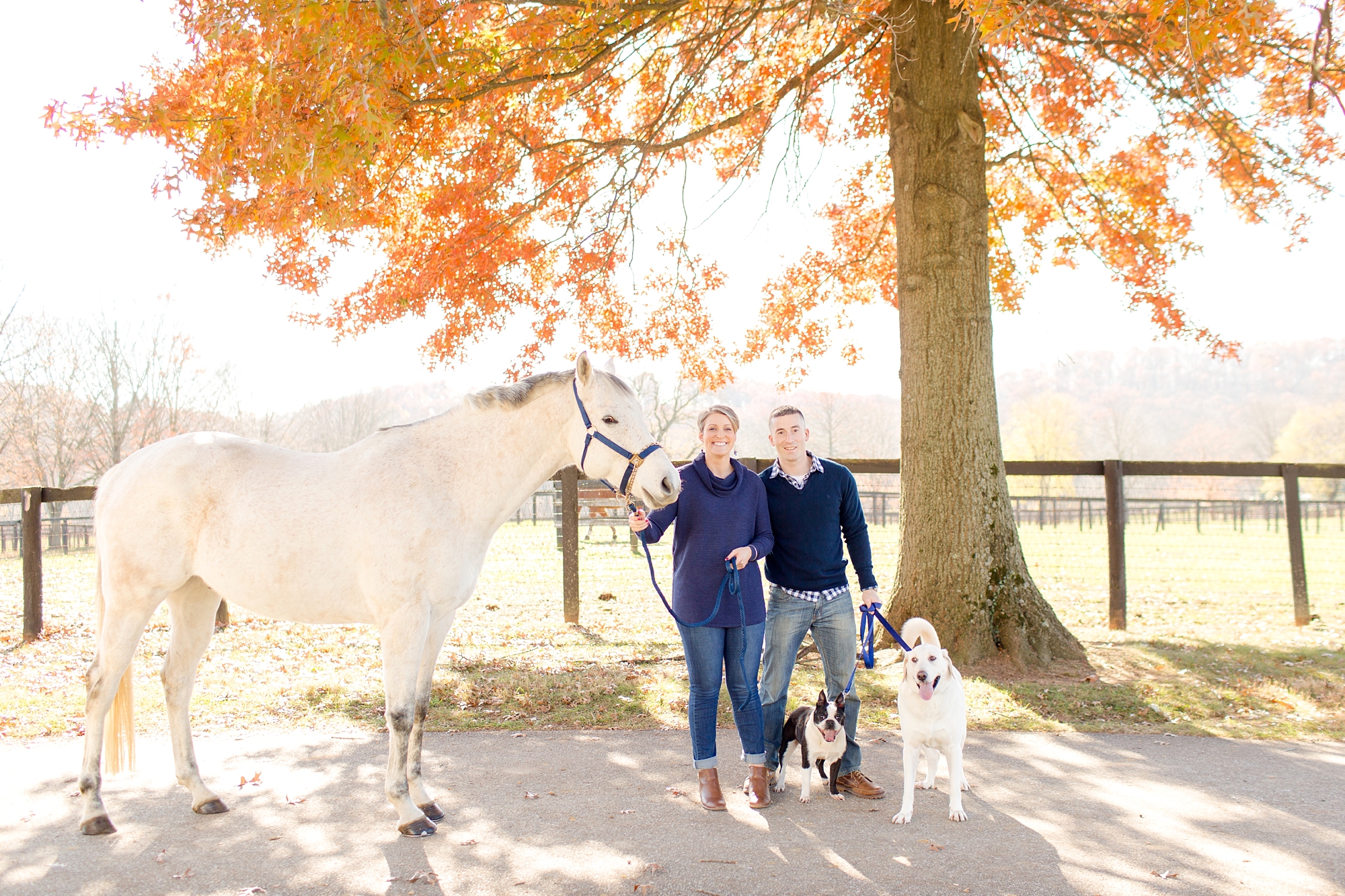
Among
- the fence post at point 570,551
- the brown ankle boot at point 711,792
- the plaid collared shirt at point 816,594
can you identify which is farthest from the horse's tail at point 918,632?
the fence post at point 570,551

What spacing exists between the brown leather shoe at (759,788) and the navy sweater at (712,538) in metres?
0.70

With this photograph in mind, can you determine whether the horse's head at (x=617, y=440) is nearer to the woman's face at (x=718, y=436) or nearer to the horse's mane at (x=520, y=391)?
the horse's mane at (x=520, y=391)

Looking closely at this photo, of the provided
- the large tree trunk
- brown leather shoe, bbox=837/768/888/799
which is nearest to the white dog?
brown leather shoe, bbox=837/768/888/799

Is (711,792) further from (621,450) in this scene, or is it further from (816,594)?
(621,450)

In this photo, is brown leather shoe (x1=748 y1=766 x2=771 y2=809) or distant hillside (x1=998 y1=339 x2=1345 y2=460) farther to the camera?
distant hillside (x1=998 y1=339 x2=1345 y2=460)

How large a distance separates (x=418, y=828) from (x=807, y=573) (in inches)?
83.7

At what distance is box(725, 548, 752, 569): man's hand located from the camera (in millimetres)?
3607

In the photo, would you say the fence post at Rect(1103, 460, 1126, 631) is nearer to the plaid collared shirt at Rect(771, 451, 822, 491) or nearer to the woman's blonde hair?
the plaid collared shirt at Rect(771, 451, 822, 491)

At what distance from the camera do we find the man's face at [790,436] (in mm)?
3955

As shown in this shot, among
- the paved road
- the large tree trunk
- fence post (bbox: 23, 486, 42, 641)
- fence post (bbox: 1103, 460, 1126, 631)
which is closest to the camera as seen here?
the paved road

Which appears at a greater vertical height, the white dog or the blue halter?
the blue halter

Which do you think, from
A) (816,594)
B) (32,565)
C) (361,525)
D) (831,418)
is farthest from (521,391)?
(831,418)

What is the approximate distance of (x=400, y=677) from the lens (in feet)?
11.6

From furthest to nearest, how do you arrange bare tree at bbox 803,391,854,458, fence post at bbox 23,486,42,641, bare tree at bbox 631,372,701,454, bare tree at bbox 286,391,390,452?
1. bare tree at bbox 286,391,390,452
2. bare tree at bbox 803,391,854,458
3. bare tree at bbox 631,372,701,454
4. fence post at bbox 23,486,42,641
